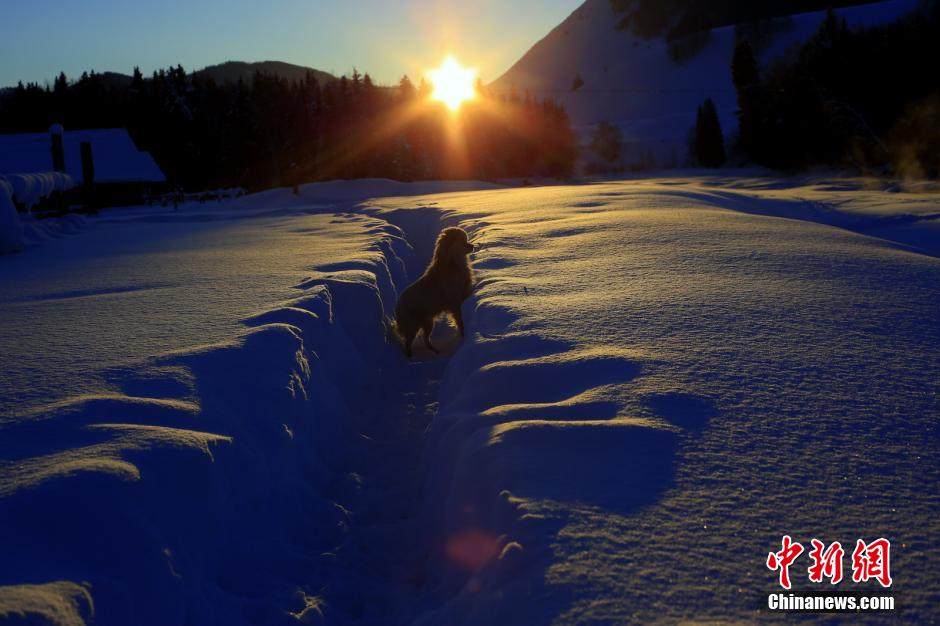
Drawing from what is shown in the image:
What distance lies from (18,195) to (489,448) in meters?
15.0

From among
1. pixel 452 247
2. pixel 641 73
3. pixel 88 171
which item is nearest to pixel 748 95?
pixel 88 171

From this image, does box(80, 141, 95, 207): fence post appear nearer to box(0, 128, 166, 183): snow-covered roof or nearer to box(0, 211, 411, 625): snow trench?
box(0, 128, 166, 183): snow-covered roof

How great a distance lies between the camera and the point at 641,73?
125 m

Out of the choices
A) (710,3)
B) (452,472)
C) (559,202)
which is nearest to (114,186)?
(559,202)

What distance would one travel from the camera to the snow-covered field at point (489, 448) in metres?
2.35

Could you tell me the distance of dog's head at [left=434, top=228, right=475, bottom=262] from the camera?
7.31 meters

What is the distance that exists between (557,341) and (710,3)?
142619 millimetres

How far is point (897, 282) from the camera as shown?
5.68 m

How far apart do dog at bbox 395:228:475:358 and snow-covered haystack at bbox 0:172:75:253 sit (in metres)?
9.08

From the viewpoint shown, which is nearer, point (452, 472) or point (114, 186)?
point (452, 472)

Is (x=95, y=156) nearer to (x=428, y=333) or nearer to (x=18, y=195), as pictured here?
(x=18, y=195)

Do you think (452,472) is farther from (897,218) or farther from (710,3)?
(710,3)

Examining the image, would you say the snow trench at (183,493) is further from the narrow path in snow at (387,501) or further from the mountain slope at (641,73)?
the mountain slope at (641,73)

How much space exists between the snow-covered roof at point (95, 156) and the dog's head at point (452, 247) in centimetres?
2885
